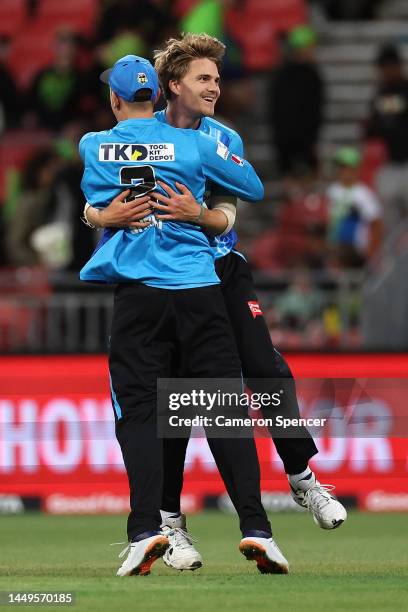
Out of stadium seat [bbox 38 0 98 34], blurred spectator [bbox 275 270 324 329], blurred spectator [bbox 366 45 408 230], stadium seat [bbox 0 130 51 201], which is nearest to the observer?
blurred spectator [bbox 275 270 324 329]

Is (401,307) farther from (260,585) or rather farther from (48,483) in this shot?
(260,585)

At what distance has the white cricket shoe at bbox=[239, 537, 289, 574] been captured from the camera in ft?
24.9

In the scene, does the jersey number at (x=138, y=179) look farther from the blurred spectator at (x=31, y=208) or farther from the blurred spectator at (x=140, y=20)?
the blurred spectator at (x=140, y=20)

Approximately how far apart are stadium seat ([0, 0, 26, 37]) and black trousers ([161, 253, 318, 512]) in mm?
13452

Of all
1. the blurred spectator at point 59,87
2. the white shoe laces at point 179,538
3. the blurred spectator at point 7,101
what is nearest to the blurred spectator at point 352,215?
the blurred spectator at point 59,87

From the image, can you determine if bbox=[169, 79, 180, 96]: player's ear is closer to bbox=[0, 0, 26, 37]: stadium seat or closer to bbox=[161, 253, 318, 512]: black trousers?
bbox=[161, 253, 318, 512]: black trousers

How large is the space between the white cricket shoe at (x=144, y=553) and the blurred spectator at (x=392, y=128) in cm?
993

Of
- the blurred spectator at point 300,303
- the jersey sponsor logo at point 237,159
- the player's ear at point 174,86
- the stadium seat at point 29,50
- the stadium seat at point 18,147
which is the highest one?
the player's ear at point 174,86

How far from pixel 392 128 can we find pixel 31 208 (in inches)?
153

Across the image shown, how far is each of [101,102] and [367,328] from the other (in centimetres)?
552

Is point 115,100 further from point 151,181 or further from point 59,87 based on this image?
point 59,87

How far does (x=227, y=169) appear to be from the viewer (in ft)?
25.8

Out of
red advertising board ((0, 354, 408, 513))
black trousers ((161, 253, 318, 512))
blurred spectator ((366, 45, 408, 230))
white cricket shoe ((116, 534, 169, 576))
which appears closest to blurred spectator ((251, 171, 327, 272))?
blurred spectator ((366, 45, 408, 230))

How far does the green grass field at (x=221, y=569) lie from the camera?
22.2 ft
